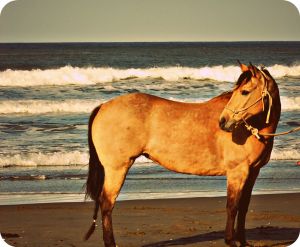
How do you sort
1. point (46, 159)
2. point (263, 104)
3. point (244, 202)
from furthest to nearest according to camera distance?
point (46, 159) → point (244, 202) → point (263, 104)

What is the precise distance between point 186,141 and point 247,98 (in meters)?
0.66

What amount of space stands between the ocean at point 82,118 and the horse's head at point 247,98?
345 centimetres

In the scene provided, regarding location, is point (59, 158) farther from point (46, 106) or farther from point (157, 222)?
point (157, 222)

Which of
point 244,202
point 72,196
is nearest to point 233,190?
point 244,202

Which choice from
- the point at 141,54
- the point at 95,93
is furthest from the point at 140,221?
the point at 141,54

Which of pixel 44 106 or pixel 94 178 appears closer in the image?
pixel 94 178

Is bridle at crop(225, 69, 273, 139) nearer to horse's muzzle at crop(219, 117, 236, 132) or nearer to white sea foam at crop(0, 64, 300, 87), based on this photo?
horse's muzzle at crop(219, 117, 236, 132)

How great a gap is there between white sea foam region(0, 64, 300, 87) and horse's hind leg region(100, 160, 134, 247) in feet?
38.8

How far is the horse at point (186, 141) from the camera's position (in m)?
6.69

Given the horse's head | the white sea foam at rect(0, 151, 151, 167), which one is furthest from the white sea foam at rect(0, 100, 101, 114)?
the horse's head

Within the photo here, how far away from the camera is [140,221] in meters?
8.22

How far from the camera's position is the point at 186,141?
6.82 m

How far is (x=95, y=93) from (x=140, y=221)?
10.6 meters

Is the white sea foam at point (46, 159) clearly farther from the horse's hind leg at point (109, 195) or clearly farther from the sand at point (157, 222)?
the horse's hind leg at point (109, 195)
